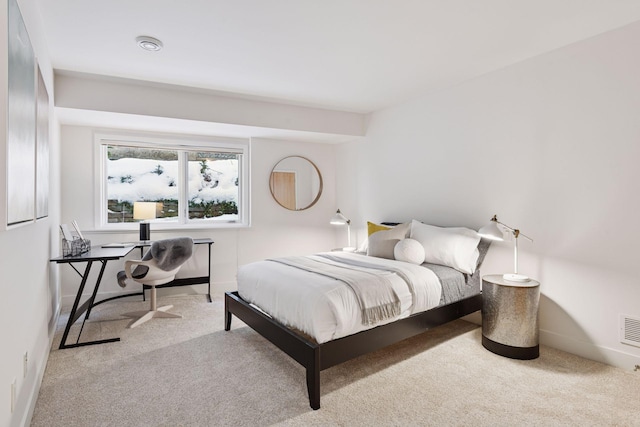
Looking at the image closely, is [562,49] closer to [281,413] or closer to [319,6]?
[319,6]

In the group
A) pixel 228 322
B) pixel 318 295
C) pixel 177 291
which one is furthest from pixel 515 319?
pixel 177 291

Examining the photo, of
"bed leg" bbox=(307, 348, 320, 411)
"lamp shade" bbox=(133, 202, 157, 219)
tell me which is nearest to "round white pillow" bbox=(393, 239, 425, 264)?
"bed leg" bbox=(307, 348, 320, 411)

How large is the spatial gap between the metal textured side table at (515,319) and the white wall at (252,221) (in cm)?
305

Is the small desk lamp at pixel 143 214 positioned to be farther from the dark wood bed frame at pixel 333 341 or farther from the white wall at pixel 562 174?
the white wall at pixel 562 174

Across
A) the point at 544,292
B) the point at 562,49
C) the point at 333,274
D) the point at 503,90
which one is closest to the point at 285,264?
the point at 333,274

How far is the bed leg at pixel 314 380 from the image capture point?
Answer: 2.03 metres

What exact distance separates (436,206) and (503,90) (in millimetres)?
1313

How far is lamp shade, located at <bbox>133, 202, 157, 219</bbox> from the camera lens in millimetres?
4090

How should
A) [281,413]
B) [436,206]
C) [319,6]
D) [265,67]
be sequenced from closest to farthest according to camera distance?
[281,413] → [319,6] → [265,67] → [436,206]

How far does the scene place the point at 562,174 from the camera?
2.79 m

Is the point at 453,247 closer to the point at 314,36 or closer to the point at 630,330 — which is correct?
the point at 630,330

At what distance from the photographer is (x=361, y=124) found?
4.86 metres

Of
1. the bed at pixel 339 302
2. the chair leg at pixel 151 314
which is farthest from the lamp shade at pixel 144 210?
the bed at pixel 339 302

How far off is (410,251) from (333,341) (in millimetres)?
1372
